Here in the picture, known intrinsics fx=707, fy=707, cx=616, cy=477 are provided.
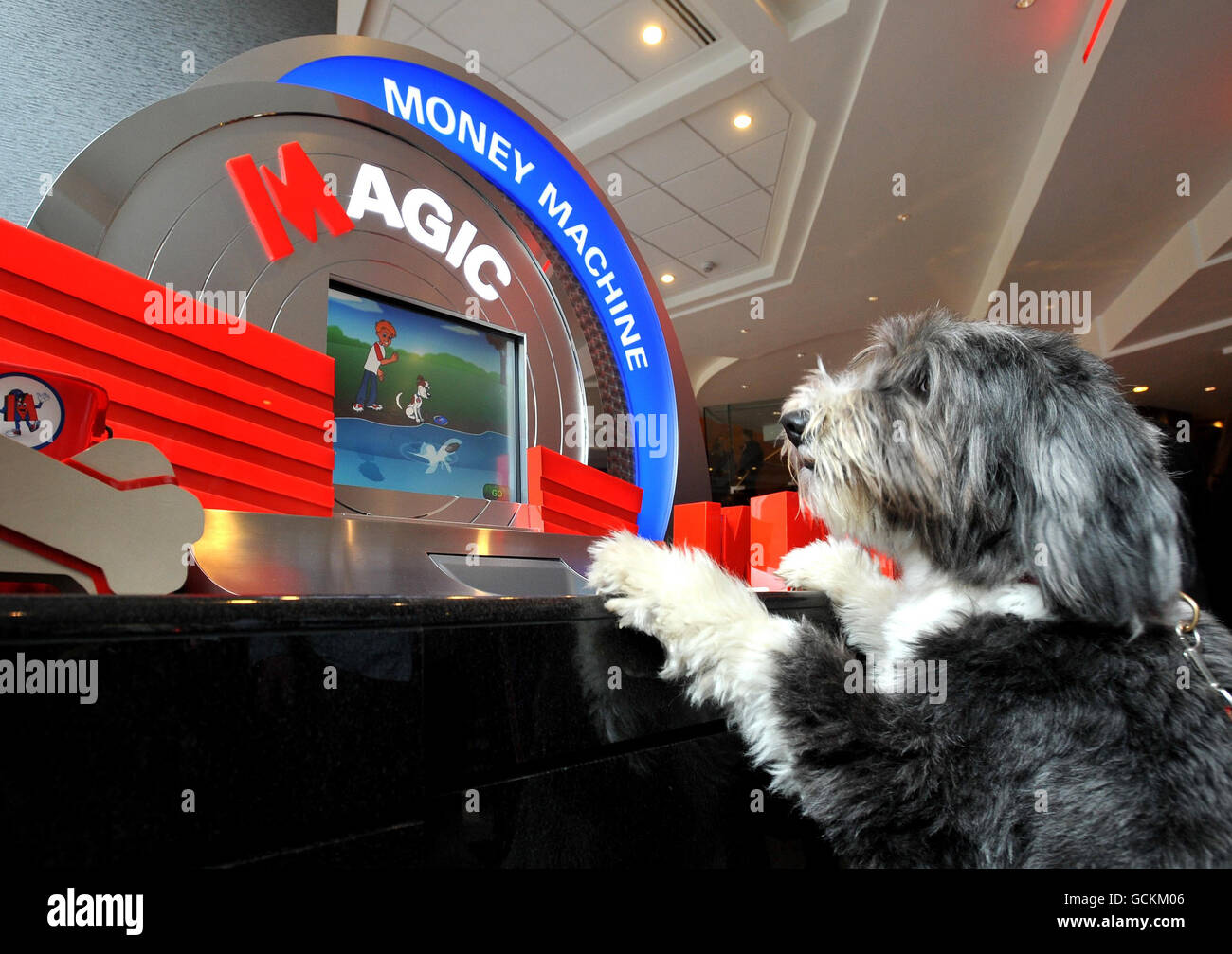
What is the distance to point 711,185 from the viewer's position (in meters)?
6.48

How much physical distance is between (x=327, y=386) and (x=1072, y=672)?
117cm

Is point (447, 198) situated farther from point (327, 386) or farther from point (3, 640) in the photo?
point (3, 640)

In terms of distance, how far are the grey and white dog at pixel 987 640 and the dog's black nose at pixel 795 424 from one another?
0.06 metres

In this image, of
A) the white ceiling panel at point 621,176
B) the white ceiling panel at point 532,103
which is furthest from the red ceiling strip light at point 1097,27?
the white ceiling panel at point 532,103

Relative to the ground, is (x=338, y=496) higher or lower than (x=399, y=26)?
lower

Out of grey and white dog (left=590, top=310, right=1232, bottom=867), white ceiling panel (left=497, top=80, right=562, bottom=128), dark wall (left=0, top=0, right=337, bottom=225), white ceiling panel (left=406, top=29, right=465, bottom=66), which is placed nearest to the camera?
grey and white dog (left=590, top=310, right=1232, bottom=867)

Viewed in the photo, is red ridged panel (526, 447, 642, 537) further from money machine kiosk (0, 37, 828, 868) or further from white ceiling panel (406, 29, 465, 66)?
white ceiling panel (406, 29, 465, 66)

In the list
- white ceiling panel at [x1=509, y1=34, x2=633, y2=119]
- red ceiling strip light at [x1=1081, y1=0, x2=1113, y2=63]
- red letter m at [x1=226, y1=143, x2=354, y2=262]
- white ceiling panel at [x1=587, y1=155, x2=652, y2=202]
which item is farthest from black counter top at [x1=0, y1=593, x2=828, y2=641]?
white ceiling panel at [x1=587, y1=155, x2=652, y2=202]

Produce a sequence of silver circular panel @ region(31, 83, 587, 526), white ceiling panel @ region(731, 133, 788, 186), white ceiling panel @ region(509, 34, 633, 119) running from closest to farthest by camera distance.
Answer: silver circular panel @ region(31, 83, 587, 526) < white ceiling panel @ region(509, 34, 633, 119) < white ceiling panel @ region(731, 133, 788, 186)

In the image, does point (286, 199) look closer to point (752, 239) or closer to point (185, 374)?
point (185, 374)

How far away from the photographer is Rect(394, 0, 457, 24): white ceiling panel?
A: 168 inches

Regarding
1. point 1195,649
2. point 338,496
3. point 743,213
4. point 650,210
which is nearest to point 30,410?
point 338,496

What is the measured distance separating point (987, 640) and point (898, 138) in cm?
575

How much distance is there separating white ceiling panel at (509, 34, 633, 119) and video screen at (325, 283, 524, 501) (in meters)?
3.96
